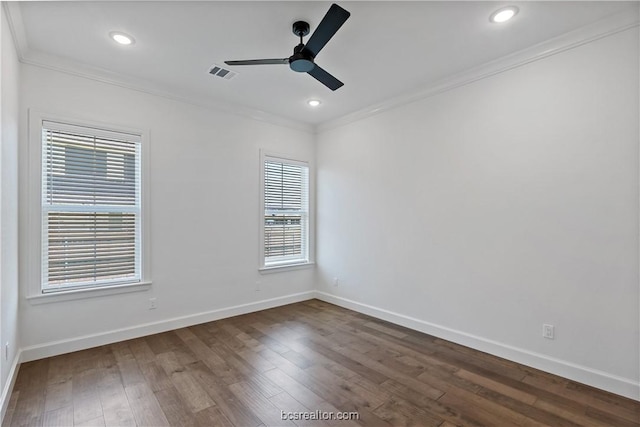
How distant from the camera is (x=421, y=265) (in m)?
3.68

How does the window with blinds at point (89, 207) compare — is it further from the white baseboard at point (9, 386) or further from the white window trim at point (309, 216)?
the white window trim at point (309, 216)

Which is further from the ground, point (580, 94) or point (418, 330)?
point (580, 94)

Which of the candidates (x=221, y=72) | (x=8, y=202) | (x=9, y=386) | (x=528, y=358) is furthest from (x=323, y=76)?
(x=9, y=386)

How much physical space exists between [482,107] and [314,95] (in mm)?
1937

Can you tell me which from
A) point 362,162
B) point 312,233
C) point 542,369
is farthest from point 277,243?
point 542,369

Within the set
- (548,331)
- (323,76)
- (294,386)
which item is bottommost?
(294,386)

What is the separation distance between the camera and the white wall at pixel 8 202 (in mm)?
2111

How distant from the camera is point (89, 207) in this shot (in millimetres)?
3172

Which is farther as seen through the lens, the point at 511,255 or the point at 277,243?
the point at 277,243

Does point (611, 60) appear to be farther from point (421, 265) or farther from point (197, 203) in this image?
point (197, 203)

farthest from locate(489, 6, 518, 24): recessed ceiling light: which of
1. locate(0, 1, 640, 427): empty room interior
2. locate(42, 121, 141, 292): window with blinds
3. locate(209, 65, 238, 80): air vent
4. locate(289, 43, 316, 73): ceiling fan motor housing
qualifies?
locate(42, 121, 141, 292): window with blinds

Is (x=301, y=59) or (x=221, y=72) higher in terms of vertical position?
(x=221, y=72)

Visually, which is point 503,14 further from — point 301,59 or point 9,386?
point 9,386

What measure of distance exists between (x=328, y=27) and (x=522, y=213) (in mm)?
2380
